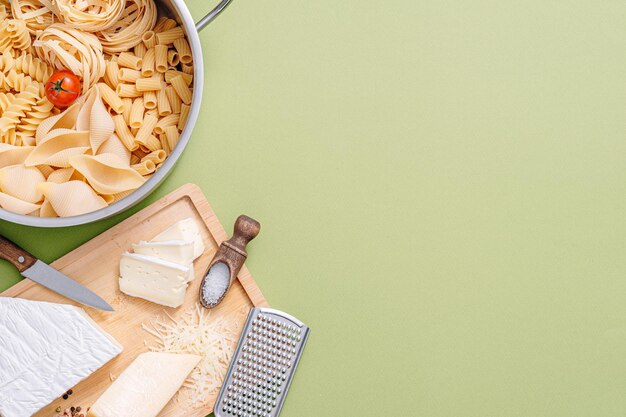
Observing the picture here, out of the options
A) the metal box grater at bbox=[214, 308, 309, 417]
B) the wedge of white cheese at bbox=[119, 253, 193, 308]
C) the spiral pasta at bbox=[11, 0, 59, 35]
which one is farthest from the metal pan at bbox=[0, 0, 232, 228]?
the metal box grater at bbox=[214, 308, 309, 417]

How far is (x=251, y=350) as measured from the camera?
138 cm

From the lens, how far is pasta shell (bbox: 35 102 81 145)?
124 centimetres

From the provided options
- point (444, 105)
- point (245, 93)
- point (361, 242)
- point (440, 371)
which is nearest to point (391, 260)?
point (361, 242)

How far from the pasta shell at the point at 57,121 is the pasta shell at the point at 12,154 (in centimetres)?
3

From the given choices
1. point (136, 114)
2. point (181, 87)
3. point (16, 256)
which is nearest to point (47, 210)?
point (16, 256)

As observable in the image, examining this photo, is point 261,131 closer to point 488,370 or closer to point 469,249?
point 469,249

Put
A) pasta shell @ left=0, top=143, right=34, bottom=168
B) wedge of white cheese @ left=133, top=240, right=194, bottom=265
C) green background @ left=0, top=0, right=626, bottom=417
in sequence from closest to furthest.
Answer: pasta shell @ left=0, top=143, right=34, bottom=168 < wedge of white cheese @ left=133, top=240, right=194, bottom=265 < green background @ left=0, top=0, right=626, bottom=417

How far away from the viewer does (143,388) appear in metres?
1.29

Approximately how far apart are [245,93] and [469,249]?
68 centimetres

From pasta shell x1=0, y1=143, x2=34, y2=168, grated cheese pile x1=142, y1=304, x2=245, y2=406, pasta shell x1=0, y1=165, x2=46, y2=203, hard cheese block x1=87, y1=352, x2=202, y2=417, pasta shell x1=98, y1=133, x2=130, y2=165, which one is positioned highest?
pasta shell x1=98, y1=133, x2=130, y2=165

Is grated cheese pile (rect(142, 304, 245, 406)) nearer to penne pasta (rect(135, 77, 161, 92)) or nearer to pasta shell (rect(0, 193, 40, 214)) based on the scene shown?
pasta shell (rect(0, 193, 40, 214))

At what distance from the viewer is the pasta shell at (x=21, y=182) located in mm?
1202

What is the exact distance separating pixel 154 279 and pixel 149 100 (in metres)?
0.39

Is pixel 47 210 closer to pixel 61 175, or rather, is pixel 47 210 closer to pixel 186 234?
pixel 61 175
